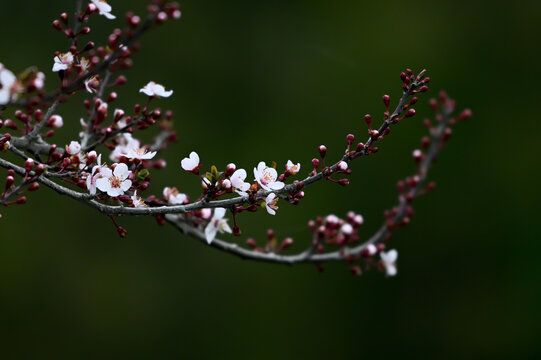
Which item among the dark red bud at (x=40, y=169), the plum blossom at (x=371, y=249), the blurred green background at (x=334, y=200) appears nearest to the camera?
the dark red bud at (x=40, y=169)

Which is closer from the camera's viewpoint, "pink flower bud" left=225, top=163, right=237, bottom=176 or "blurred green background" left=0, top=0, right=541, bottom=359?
"pink flower bud" left=225, top=163, right=237, bottom=176

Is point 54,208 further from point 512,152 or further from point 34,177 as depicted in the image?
point 512,152

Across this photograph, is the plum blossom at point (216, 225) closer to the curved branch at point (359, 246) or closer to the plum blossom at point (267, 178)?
the curved branch at point (359, 246)

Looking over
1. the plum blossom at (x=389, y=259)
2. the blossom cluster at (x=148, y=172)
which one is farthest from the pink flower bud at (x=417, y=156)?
the plum blossom at (x=389, y=259)

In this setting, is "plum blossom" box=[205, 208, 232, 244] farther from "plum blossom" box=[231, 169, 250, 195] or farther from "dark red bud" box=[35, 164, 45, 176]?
"dark red bud" box=[35, 164, 45, 176]

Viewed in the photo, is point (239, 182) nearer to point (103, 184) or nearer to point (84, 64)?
point (103, 184)

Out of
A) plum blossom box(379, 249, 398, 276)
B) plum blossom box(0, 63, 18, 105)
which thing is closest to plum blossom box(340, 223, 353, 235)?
plum blossom box(379, 249, 398, 276)
